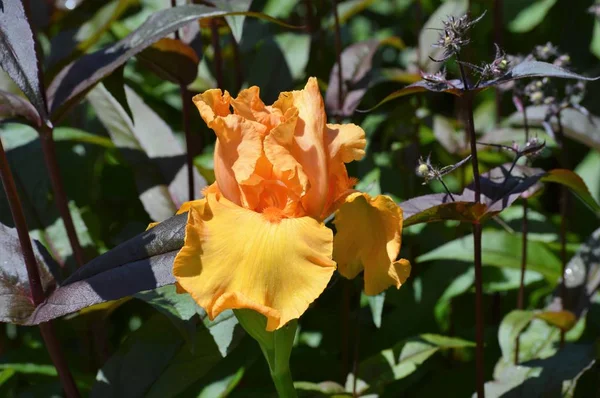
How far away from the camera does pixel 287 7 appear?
1.92 m

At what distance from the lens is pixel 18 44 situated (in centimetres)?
89

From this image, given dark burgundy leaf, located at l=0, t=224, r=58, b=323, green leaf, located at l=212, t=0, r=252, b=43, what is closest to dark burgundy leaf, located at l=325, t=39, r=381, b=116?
green leaf, located at l=212, t=0, r=252, b=43

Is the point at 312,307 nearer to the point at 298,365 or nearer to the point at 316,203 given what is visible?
the point at 298,365

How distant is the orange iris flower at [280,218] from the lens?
696 mm

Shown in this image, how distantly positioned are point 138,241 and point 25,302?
16 centimetres

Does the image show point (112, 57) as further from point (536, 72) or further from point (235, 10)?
point (536, 72)

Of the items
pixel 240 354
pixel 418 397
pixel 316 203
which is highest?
pixel 316 203

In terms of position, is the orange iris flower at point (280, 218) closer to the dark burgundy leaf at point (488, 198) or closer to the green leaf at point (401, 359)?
the dark burgundy leaf at point (488, 198)

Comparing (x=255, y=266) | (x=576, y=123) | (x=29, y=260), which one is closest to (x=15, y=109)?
(x=29, y=260)

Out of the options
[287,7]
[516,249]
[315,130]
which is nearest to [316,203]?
[315,130]

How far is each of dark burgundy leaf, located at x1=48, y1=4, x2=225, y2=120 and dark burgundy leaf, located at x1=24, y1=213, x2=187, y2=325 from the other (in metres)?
0.30

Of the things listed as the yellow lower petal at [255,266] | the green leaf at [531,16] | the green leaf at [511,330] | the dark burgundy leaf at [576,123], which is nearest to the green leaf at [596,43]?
the green leaf at [531,16]

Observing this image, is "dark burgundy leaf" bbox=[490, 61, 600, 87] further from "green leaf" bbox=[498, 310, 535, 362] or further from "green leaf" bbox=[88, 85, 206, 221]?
"green leaf" bbox=[88, 85, 206, 221]

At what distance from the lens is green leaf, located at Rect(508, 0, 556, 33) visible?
1.89m
